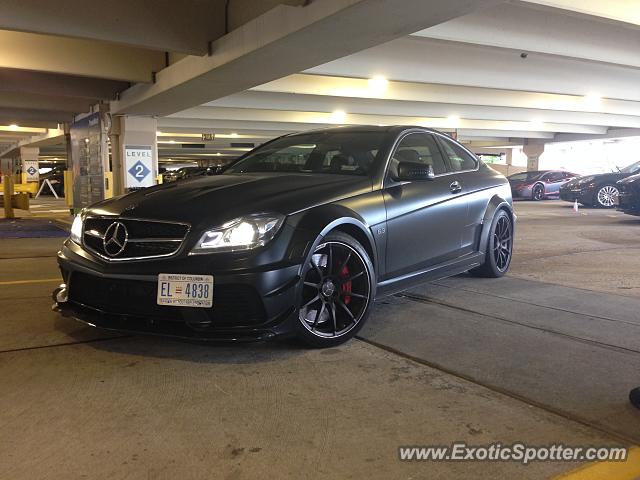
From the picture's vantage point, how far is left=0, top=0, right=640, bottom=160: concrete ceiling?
→ 7344 mm

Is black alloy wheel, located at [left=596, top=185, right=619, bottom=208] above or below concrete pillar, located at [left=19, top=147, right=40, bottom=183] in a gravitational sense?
below

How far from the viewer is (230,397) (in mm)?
2881

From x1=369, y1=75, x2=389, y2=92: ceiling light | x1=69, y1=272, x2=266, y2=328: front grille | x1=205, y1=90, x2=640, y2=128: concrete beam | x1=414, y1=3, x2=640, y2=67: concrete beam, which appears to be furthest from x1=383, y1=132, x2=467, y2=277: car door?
x1=205, y1=90, x2=640, y2=128: concrete beam

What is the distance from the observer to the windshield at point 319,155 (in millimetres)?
4367

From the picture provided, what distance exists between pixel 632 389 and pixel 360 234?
1838 mm

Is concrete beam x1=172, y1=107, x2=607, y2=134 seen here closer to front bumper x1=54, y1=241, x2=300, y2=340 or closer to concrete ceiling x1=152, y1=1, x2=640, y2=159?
concrete ceiling x1=152, y1=1, x2=640, y2=159

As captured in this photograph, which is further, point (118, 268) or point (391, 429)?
point (118, 268)

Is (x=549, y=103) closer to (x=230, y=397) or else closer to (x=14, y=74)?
(x=14, y=74)

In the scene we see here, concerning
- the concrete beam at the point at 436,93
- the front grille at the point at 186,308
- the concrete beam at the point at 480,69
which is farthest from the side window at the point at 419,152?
the concrete beam at the point at 436,93

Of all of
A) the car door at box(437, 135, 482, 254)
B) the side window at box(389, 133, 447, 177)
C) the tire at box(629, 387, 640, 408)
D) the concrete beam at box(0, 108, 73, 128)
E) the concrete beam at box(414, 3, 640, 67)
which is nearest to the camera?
the tire at box(629, 387, 640, 408)

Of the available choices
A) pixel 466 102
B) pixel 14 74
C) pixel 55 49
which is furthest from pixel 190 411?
pixel 466 102

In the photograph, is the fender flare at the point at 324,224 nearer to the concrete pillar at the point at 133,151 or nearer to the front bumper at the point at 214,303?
the front bumper at the point at 214,303

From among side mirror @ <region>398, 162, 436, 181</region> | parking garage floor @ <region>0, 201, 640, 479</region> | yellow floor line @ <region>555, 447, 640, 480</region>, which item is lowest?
yellow floor line @ <region>555, 447, 640, 480</region>

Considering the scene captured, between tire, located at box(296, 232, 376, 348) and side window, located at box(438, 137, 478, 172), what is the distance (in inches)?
73.9
